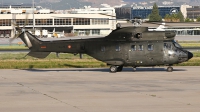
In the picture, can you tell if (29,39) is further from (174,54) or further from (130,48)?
(174,54)

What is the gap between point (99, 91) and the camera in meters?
24.4

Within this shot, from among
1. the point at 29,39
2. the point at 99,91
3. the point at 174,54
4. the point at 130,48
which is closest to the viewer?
the point at 99,91

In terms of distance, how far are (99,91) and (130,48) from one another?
33.1ft

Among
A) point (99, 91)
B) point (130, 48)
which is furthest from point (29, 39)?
point (99, 91)

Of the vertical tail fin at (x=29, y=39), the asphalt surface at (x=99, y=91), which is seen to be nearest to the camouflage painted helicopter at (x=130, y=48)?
the vertical tail fin at (x=29, y=39)

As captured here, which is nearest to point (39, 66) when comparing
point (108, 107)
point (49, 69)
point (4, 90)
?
point (49, 69)

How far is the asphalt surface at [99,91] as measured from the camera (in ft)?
64.2

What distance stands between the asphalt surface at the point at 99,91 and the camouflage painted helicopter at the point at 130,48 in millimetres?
844

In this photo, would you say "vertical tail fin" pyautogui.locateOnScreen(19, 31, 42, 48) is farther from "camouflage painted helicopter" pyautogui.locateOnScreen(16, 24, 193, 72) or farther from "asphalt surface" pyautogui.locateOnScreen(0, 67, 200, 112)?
"asphalt surface" pyautogui.locateOnScreen(0, 67, 200, 112)

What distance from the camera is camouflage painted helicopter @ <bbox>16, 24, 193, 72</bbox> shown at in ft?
111

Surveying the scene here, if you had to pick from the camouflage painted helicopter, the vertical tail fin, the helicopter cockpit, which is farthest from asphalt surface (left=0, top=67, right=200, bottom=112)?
the vertical tail fin

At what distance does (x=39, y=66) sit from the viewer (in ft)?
129

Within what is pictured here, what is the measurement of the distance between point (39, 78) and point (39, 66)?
8.45m

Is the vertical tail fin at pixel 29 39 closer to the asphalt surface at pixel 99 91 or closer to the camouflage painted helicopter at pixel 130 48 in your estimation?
the camouflage painted helicopter at pixel 130 48
